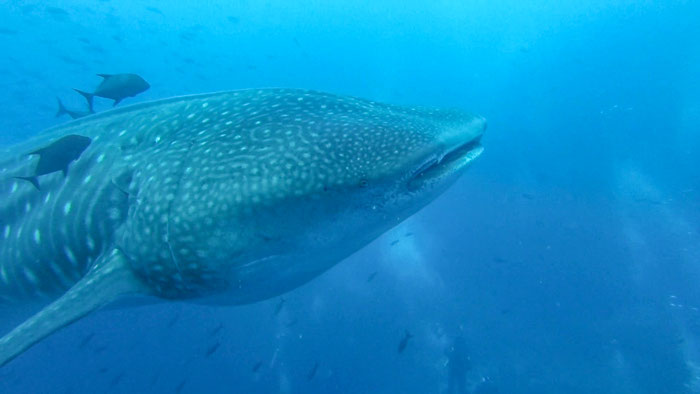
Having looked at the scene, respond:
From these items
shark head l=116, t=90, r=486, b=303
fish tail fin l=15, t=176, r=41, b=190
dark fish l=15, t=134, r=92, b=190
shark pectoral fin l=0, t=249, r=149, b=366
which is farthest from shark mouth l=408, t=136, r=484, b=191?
fish tail fin l=15, t=176, r=41, b=190

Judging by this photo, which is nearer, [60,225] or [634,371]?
[60,225]

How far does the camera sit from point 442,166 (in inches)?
90.4

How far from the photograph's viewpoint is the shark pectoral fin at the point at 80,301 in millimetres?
2178

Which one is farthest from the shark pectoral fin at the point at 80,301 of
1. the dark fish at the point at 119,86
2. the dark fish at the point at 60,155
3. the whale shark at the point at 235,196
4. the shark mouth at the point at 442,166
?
the dark fish at the point at 119,86

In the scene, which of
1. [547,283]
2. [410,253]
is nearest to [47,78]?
[410,253]

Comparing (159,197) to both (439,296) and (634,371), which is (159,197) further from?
(634,371)

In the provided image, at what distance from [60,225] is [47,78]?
7391cm

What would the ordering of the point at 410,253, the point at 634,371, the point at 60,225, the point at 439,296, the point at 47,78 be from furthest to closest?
the point at 47,78 → the point at 410,253 → the point at 439,296 → the point at 634,371 → the point at 60,225

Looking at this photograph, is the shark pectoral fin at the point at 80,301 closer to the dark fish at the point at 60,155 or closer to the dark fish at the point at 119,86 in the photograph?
the dark fish at the point at 60,155

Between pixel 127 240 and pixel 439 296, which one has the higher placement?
pixel 127 240

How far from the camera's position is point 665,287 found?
14.9 m

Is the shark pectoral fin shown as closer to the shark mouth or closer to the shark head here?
the shark head

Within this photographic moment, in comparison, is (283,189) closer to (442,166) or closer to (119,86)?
(442,166)

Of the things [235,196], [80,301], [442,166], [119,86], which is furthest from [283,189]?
[119,86]
